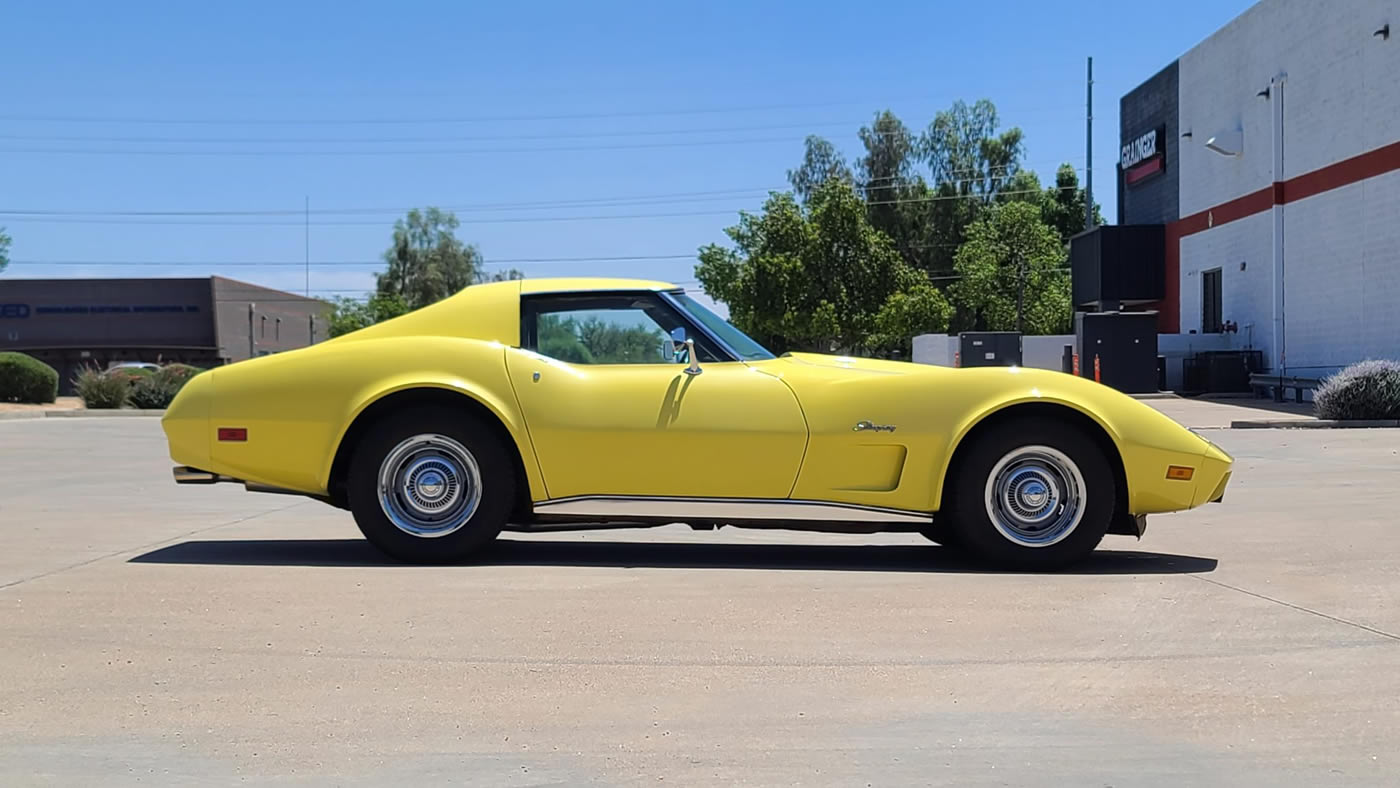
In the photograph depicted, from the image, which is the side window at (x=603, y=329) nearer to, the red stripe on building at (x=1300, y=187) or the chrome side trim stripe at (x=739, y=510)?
the chrome side trim stripe at (x=739, y=510)

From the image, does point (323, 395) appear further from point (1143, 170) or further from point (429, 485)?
point (1143, 170)

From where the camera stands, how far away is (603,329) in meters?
6.62

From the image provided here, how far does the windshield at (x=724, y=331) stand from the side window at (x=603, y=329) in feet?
0.31

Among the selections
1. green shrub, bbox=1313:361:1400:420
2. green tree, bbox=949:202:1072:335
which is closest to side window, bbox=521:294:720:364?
green shrub, bbox=1313:361:1400:420

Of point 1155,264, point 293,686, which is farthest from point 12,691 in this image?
point 1155,264

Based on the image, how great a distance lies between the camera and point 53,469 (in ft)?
43.1

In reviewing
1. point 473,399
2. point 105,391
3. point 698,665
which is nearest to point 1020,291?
point 105,391

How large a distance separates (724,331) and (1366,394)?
55.2ft

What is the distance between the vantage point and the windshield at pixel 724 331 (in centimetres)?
658

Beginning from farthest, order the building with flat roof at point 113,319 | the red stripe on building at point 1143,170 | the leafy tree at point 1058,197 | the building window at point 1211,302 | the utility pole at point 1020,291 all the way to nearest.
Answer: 1. the leafy tree at point 1058,197
2. the building with flat roof at point 113,319
3. the utility pole at point 1020,291
4. the red stripe on building at point 1143,170
5. the building window at point 1211,302

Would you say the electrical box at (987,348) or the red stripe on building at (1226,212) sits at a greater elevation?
the red stripe on building at (1226,212)

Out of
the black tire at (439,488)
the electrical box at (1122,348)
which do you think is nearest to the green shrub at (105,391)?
the electrical box at (1122,348)

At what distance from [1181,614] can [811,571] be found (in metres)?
1.77

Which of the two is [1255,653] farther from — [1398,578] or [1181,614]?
[1398,578]
